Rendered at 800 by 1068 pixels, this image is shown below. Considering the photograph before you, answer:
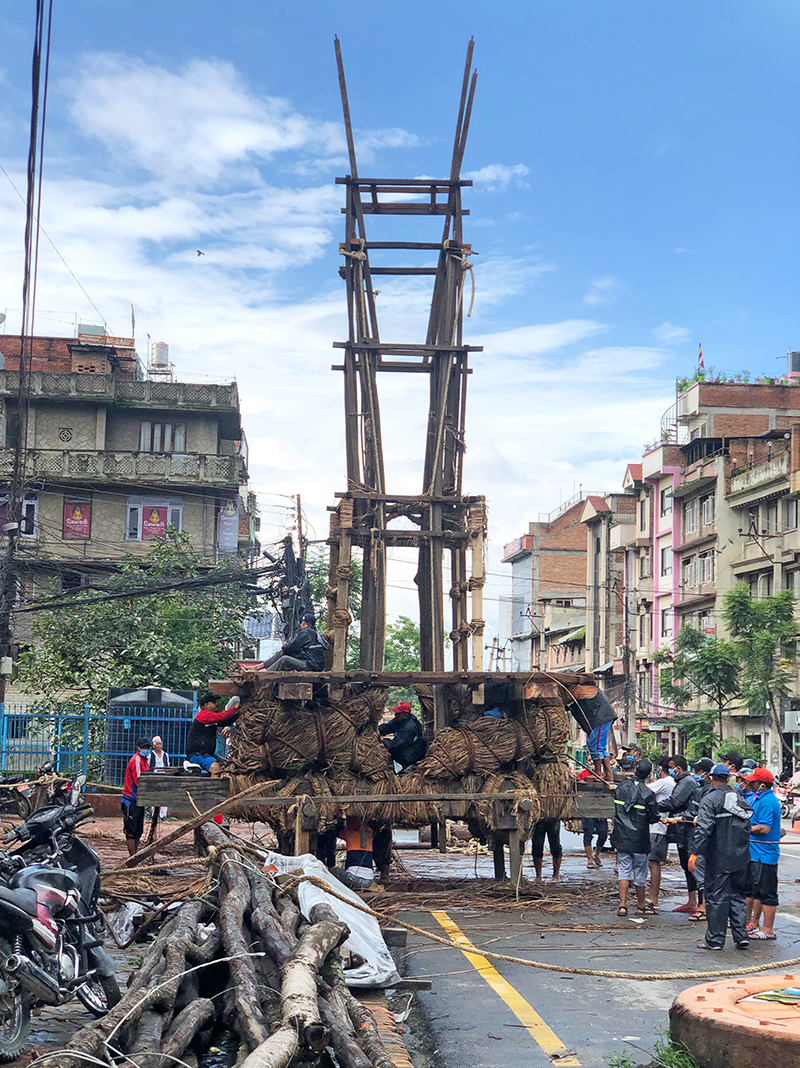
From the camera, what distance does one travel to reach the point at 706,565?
180 ft

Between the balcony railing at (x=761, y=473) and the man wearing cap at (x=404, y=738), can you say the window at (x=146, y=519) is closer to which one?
the balcony railing at (x=761, y=473)

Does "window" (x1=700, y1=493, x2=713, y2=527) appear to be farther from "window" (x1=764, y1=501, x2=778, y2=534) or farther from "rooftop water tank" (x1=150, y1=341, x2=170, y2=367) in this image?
"rooftop water tank" (x1=150, y1=341, x2=170, y2=367)

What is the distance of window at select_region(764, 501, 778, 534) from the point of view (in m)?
48.9

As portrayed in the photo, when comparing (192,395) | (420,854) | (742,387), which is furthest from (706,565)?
(420,854)

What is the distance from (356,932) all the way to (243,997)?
3.07 metres

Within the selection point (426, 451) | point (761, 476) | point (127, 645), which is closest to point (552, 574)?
point (761, 476)

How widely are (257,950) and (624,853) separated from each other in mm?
6408

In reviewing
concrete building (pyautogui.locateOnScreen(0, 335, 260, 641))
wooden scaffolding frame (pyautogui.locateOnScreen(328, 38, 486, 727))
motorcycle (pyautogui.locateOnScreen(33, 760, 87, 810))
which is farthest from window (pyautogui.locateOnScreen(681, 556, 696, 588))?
motorcycle (pyautogui.locateOnScreen(33, 760, 87, 810))

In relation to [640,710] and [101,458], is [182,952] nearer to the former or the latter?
[101,458]

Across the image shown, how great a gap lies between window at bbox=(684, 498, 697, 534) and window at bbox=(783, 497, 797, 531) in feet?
29.8

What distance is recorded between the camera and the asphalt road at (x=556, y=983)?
7234 mm

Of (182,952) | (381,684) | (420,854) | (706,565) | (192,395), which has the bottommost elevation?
(420,854)

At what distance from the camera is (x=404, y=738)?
13.9 metres

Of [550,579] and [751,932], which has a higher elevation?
[550,579]
